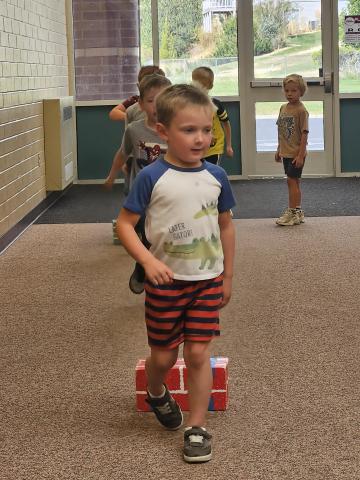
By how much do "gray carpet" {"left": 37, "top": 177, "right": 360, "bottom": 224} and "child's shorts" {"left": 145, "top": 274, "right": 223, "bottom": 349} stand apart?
5.07 m

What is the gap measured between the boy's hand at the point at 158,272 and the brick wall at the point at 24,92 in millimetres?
4121

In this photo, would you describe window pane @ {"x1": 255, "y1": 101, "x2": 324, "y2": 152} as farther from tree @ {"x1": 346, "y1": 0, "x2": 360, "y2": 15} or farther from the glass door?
tree @ {"x1": 346, "y1": 0, "x2": 360, "y2": 15}

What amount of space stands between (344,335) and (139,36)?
685 cm

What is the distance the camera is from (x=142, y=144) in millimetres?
4738

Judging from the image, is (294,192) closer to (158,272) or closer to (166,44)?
(166,44)

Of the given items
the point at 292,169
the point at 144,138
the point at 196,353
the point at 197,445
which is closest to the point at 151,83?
the point at 144,138

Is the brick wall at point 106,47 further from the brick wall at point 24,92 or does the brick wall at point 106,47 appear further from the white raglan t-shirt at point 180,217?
the white raglan t-shirt at point 180,217

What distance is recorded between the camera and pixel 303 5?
10.3 metres

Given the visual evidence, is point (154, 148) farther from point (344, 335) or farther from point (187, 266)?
point (187, 266)

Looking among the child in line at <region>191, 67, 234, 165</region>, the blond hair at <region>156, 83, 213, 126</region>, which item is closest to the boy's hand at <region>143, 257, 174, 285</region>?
the blond hair at <region>156, 83, 213, 126</region>

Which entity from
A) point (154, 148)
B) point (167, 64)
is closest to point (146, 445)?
point (154, 148)

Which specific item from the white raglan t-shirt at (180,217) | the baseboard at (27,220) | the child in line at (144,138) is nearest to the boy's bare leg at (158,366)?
the white raglan t-shirt at (180,217)

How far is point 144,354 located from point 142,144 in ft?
4.04

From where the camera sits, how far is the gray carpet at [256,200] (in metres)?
8.07
